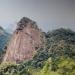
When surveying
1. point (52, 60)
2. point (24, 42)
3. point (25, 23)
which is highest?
point (25, 23)

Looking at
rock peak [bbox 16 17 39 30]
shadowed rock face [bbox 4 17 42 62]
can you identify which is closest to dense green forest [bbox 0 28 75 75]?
shadowed rock face [bbox 4 17 42 62]

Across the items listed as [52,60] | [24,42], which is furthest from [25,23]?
[52,60]

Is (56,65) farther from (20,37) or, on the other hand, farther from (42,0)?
(42,0)

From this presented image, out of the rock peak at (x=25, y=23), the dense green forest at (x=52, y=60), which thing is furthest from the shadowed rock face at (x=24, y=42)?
the dense green forest at (x=52, y=60)

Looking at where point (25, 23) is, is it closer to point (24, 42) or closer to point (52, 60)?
point (24, 42)

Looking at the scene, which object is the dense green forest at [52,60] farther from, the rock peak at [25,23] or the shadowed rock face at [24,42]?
the rock peak at [25,23]

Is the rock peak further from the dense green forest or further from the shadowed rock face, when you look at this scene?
the dense green forest
